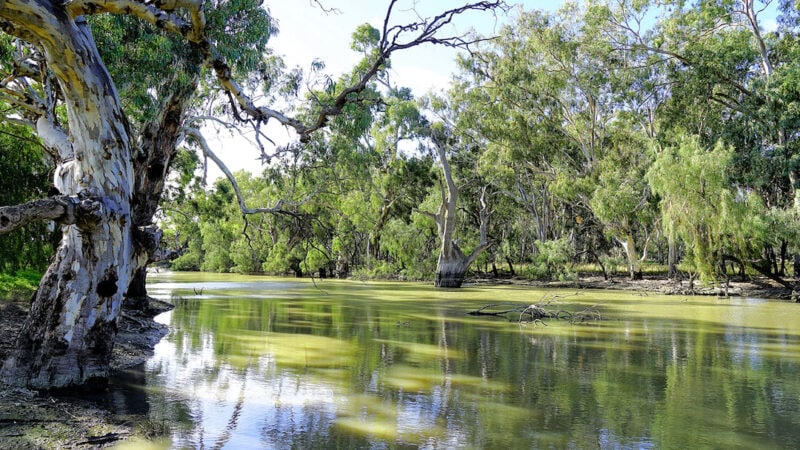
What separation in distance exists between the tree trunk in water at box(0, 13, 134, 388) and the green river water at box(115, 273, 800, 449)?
688 millimetres

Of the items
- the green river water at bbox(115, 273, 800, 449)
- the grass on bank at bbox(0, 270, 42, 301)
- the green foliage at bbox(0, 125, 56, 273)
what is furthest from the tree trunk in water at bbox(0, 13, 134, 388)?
the grass on bank at bbox(0, 270, 42, 301)

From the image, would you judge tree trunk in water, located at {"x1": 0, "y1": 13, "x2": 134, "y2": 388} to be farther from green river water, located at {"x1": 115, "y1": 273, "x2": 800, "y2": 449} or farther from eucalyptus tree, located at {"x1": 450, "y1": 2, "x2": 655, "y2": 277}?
eucalyptus tree, located at {"x1": 450, "y1": 2, "x2": 655, "y2": 277}

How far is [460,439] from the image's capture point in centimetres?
462

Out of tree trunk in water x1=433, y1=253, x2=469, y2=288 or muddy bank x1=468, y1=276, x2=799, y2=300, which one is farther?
tree trunk in water x1=433, y1=253, x2=469, y2=288

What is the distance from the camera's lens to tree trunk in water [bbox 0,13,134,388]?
538 centimetres

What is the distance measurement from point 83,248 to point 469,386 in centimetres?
416

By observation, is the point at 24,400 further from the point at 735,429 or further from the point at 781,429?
the point at 781,429

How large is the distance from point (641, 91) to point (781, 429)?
2564 cm

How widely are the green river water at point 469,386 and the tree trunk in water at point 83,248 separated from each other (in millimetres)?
688

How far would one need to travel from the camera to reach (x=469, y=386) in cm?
654

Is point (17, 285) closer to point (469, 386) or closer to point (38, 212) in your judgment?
point (38, 212)

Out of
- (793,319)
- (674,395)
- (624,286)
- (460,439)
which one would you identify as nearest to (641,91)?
(624,286)

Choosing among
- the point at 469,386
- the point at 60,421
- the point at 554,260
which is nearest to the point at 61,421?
the point at 60,421

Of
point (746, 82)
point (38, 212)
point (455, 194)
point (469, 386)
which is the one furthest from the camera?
point (455, 194)
